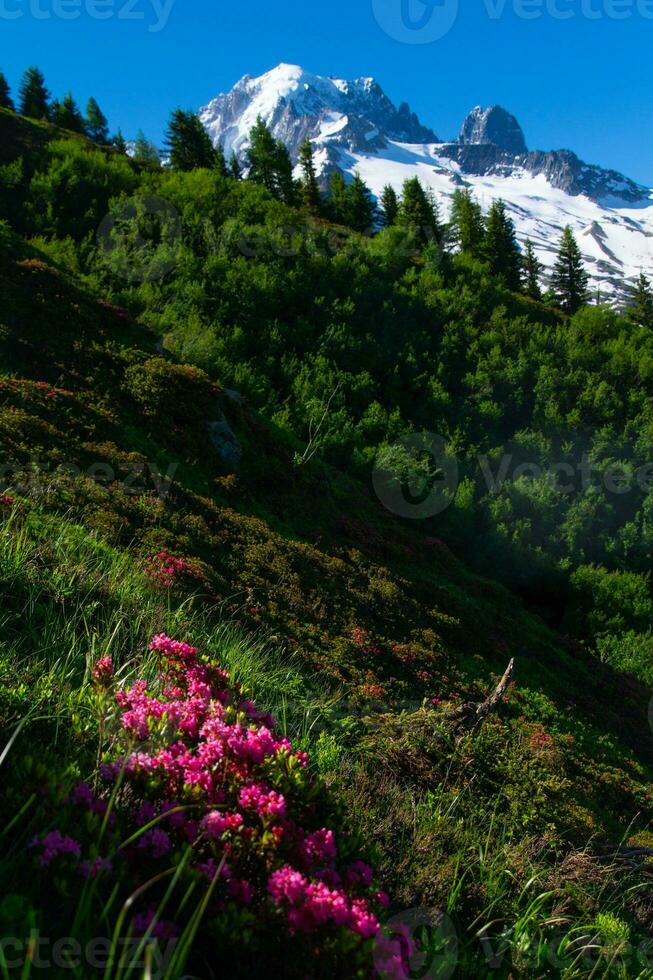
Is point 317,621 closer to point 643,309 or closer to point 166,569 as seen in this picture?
point 166,569

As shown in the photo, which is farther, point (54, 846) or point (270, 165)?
point (270, 165)

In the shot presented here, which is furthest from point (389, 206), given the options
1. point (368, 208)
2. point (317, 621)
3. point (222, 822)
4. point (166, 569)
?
point (222, 822)

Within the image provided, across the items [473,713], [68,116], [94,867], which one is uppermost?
[68,116]

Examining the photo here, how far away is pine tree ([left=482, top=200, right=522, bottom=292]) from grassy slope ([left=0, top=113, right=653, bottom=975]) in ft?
→ 116

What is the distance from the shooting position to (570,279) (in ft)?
146

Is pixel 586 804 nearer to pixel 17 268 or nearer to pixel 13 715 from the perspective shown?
pixel 13 715

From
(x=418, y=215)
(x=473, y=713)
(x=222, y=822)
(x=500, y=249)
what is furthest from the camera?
(x=500, y=249)

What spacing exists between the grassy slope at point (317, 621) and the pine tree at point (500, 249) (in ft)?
116

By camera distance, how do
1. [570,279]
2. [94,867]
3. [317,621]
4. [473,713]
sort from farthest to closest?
[570,279] → [317,621] → [473,713] → [94,867]

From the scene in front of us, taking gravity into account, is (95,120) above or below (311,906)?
above

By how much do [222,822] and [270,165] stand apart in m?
51.4

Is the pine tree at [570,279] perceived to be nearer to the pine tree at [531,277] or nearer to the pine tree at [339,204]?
the pine tree at [531,277]

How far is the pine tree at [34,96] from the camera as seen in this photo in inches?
1911

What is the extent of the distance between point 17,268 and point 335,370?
13.2 m
